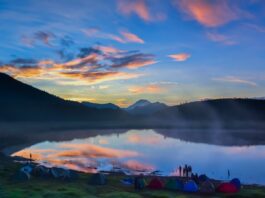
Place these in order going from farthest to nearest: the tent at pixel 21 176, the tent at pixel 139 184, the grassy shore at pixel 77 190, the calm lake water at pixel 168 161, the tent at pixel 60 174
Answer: the calm lake water at pixel 168 161 < the tent at pixel 60 174 < the tent at pixel 21 176 < the tent at pixel 139 184 < the grassy shore at pixel 77 190

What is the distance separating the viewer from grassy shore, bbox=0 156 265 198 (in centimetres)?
3544

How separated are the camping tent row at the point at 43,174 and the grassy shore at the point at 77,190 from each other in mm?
750

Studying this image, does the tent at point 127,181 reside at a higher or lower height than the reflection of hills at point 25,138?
lower

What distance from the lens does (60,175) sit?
45469mm

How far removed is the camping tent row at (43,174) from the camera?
44.0m

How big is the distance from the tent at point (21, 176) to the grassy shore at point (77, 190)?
61 cm

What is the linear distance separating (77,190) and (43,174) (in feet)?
33.1

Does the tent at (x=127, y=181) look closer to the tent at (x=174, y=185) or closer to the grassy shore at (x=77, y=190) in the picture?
the grassy shore at (x=77, y=190)

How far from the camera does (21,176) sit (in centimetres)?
4391

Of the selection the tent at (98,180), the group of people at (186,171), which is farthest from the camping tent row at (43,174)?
the group of people at (186,171)

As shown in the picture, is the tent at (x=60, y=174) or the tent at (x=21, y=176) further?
the tent at (x=60, y=174)

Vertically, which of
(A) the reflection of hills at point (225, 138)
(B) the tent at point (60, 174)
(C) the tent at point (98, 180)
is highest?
(A) the reflection of hills at point (225, 138)

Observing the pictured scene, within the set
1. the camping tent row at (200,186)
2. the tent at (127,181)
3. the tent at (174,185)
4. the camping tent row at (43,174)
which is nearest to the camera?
the camping tent row at (200,186)

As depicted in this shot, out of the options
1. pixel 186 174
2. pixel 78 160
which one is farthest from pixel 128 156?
pixel 186 174
